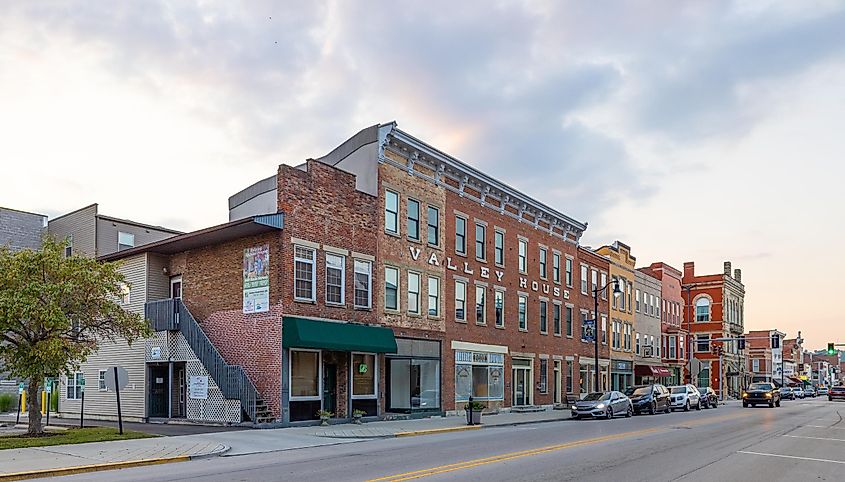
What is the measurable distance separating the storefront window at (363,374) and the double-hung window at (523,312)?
13588 mm

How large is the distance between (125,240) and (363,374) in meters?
20.7

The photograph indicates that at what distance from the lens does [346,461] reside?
54.4 feet

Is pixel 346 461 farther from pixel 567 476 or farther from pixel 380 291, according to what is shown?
pixel 380 291

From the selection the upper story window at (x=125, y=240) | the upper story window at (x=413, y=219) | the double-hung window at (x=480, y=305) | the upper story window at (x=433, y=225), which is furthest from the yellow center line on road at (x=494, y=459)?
the upper story window at (x=125, y=240)

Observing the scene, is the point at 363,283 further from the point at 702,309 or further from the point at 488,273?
the point at 702,309

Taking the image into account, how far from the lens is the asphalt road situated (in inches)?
563

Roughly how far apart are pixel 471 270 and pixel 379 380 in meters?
8.94

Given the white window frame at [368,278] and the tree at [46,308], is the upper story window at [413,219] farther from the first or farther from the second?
the tree at [46,308]

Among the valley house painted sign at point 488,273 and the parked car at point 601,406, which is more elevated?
the valley house painted sign at point 488,273

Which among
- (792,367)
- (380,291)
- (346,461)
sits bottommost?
(792,367)

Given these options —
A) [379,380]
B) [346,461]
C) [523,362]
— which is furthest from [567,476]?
[523,362]

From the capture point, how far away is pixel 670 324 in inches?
2741

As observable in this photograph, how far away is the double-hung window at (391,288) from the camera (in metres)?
31.0

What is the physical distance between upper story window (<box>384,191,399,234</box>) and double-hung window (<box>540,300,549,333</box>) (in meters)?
15.3
